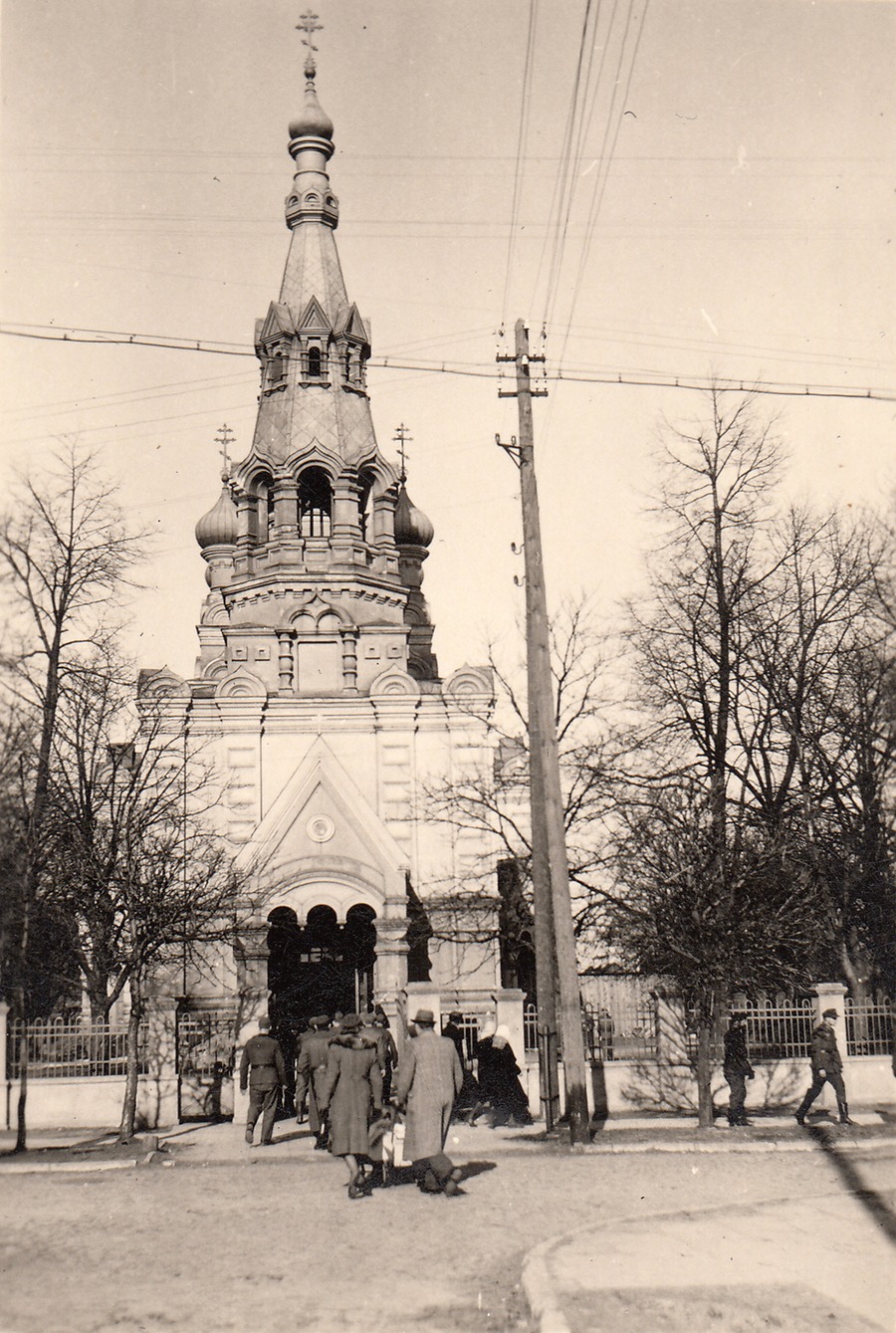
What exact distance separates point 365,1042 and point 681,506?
1516cm

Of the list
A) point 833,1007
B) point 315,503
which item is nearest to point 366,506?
point 315,503

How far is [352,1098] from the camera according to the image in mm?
11797

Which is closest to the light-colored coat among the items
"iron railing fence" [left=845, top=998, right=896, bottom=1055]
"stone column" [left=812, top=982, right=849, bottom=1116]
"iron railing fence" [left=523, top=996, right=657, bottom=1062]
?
"iron railing fence" [left=523, top=996, right=657, bottom=1062]

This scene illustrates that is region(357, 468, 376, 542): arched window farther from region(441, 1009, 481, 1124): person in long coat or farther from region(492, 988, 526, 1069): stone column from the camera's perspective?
region(492, 988, 526, 1069): stone column

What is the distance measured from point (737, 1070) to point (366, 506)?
22293 millimetres

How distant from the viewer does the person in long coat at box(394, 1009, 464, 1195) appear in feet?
36.9

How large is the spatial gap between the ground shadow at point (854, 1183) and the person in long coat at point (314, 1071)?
5.23m

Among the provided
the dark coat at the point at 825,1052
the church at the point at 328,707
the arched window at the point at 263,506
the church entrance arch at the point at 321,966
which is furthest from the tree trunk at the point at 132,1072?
the arched window at the point at 263,506

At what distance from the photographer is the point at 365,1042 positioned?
12352 mm

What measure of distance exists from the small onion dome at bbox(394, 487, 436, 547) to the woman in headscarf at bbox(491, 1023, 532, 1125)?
1022 inches

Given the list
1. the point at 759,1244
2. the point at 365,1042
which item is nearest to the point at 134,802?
the point at 365,1042

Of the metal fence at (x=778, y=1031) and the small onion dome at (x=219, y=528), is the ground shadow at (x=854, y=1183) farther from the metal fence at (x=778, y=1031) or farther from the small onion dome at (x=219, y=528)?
the small onion dome at (x=219, y=528)

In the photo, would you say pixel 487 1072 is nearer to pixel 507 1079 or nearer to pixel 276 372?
pixel 507 1079

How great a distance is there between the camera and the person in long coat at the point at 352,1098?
38.1ft
